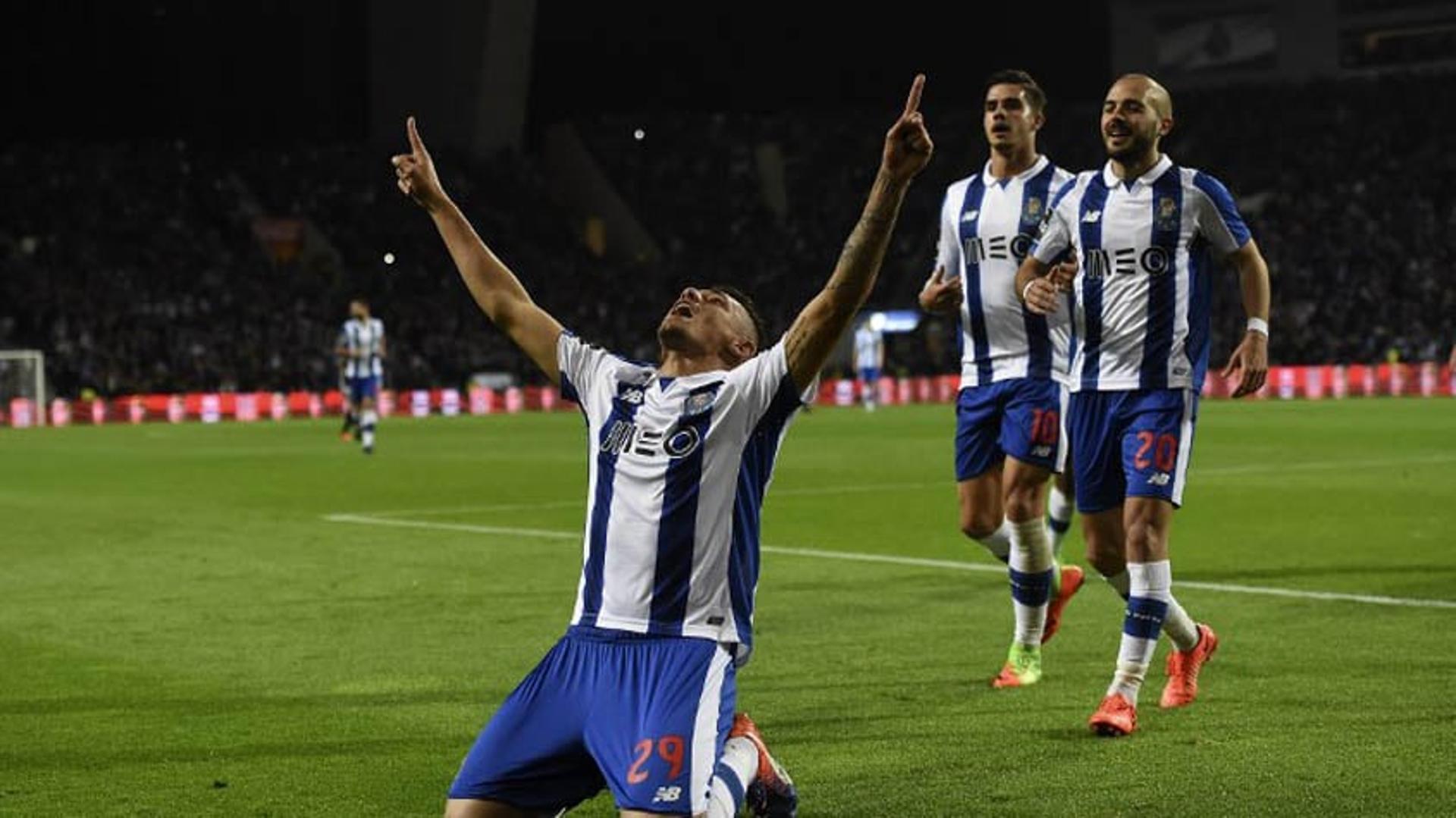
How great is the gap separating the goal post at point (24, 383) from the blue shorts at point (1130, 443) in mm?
37470

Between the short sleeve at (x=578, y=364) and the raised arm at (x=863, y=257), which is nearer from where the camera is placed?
the raised arm at (x=863, y=257)

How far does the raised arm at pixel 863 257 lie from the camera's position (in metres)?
4.84

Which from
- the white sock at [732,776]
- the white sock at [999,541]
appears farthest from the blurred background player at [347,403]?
the white sock at [732,776]

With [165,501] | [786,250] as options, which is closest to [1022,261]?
[165,501]

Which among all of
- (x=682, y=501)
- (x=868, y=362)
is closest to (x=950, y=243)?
(x=682, y=501)

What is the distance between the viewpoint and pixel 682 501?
502cm

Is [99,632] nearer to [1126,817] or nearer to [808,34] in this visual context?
[1126,817]

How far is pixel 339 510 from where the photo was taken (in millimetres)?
18203

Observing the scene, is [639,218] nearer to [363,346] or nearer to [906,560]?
[363,346]

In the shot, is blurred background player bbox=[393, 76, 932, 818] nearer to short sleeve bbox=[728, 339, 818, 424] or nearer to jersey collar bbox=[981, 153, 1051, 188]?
short sleeve bbox=[728, 339, 818, 424]

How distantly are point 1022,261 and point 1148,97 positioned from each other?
4.09 feet

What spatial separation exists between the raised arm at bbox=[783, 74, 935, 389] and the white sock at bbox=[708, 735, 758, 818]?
942mm

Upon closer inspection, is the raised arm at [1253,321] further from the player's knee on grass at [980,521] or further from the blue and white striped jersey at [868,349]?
the blue and white striped jersey at [868,349]

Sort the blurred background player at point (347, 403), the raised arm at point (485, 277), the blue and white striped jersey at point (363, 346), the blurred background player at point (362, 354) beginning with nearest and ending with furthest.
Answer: the raised arm at point (485, 277) < the blurred background player at point (362, 354) < the blue and white striped jersey at point (363, 346) < the blurred background player at point (347, 403)
